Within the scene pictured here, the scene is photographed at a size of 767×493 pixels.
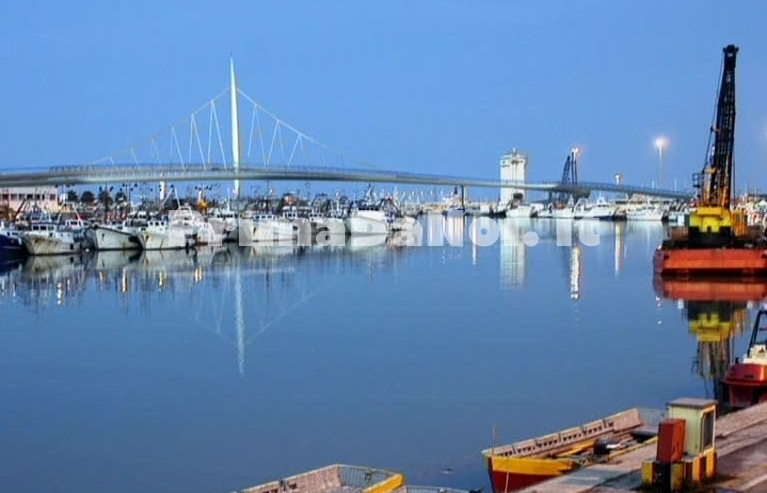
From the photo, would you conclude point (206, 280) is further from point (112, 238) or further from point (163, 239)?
point (163, 239)

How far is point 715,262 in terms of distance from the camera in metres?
35.4

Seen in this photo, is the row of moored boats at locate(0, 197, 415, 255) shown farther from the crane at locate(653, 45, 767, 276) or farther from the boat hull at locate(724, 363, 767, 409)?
the boat hull at locate(724, 363, 767, 409)

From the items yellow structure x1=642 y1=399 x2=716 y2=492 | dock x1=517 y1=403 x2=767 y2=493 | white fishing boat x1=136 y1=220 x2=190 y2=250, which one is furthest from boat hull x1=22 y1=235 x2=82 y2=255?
yellow structure x1=642 y1=399 x2=716 y2=492

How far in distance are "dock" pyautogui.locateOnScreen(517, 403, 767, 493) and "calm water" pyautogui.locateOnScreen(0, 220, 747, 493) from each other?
6.06ft

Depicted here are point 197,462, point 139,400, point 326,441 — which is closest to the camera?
point 197,462

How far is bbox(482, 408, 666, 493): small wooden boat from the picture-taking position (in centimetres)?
949

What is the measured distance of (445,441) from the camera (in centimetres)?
1230

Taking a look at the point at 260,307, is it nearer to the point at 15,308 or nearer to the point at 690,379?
the point at 15,308

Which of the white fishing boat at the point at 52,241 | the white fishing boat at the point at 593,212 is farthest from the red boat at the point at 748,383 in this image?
the white fishing boat at the point at 593,212

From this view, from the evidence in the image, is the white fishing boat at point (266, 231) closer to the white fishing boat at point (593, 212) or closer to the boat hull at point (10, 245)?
the boat hull at point (10, 245)

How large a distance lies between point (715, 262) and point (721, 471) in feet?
92.4

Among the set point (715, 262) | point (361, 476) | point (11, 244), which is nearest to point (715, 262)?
point (715, 262)

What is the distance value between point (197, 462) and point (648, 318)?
16.4 m

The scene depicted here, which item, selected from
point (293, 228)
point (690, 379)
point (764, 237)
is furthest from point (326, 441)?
point (293, 228)
